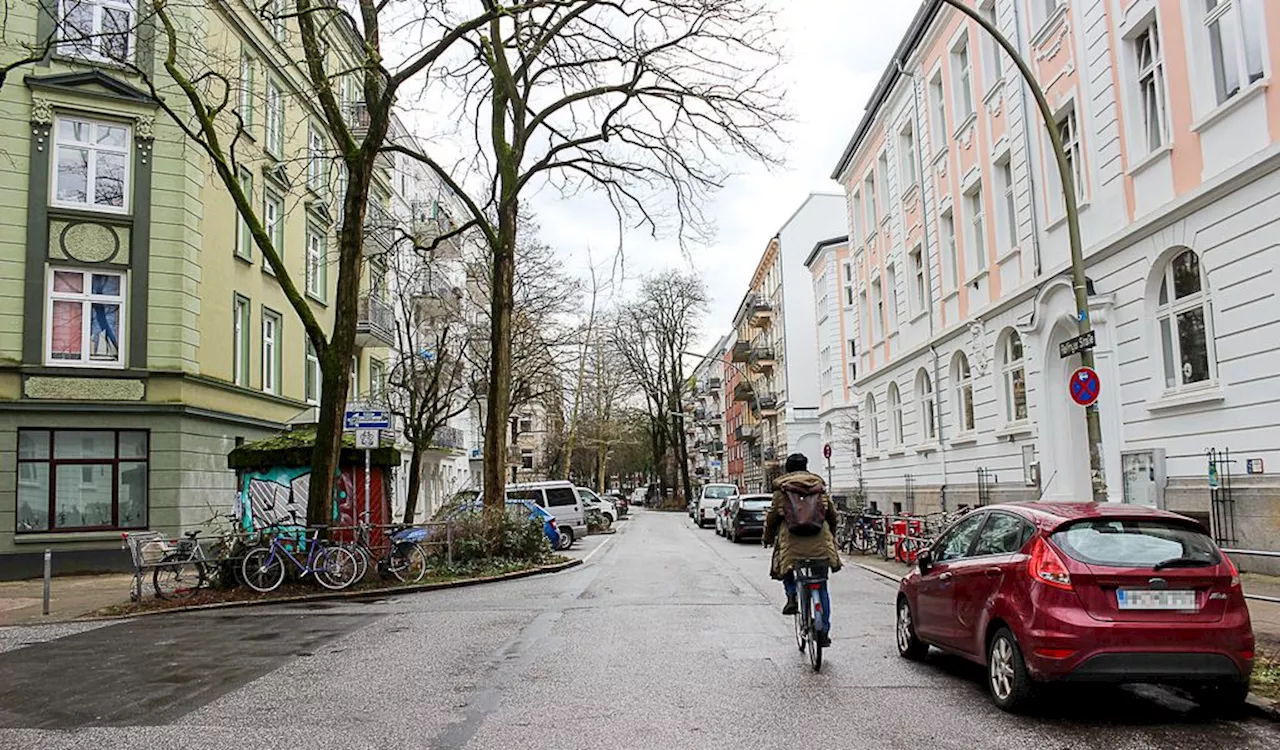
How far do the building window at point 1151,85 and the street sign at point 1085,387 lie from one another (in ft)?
17.4

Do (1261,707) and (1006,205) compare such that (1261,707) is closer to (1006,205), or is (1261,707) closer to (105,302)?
(1006,205)

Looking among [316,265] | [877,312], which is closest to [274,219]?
[316,265]

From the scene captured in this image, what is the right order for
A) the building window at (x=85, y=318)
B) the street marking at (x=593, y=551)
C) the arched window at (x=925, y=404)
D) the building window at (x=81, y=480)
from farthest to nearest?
the arched window at (x=925, y=404) < the street marking at (x=593, y=551) < the building window at (x=85, y=318) < the building window at (x=81, y=480)

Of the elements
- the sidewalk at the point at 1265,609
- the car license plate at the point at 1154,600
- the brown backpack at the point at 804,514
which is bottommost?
the sidewalk at the point at 1265,609

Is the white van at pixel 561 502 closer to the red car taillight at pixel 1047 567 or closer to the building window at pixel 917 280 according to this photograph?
the building window at pixel 917 280

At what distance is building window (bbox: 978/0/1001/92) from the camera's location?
21719 mm

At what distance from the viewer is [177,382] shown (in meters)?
22.7

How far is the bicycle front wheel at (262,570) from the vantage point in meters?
15.7

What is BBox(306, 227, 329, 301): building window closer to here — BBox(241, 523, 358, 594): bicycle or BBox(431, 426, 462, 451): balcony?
BBox(431, 426, 462, 451): balcony

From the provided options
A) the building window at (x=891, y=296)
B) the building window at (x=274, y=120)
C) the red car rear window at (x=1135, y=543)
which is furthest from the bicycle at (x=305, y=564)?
the building window at (x=891, y=296)

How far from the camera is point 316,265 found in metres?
31.5

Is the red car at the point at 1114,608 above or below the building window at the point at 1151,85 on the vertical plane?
below

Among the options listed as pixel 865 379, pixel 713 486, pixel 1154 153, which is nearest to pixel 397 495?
pixel 713 486

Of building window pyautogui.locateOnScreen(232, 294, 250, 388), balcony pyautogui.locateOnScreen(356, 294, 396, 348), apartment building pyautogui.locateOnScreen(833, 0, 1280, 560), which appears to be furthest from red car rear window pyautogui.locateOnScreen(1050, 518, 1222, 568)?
balcony pyautogui.locateOnScreen(356, 294, 396, 348)
